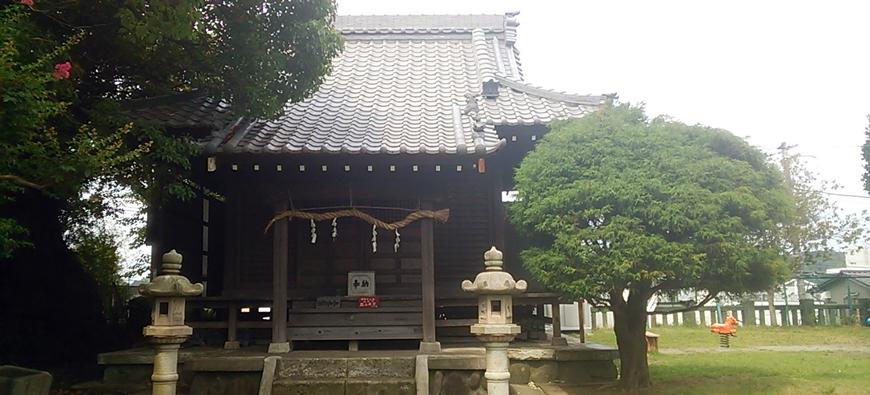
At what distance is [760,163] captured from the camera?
9.09 meters

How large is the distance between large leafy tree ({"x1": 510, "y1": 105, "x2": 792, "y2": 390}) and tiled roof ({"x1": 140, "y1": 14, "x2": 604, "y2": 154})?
144cm

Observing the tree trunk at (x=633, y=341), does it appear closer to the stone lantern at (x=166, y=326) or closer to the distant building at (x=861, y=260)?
the stone lantern at (x=166, y=326)

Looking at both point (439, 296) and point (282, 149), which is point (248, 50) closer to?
point (282, 149)

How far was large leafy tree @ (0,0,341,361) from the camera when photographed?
6.54 m

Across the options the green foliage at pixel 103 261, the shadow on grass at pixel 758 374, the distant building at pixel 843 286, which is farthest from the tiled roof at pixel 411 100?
the distant building at pixel 843 286

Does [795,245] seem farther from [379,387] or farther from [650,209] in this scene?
[379,387]

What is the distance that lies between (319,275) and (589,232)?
5.10 meters

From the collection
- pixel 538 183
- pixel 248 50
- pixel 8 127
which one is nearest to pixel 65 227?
pixel 248 50

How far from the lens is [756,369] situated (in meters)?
11.0

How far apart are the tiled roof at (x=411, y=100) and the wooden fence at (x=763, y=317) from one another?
471 inches

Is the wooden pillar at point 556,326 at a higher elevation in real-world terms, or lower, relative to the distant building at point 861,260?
lower

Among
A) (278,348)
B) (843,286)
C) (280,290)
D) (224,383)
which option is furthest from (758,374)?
(843,286)

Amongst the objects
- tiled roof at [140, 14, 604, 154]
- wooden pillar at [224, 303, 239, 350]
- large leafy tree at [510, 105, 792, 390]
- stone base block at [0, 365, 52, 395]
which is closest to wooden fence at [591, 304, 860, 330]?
tiled roof at [140, 14, 604, 154]

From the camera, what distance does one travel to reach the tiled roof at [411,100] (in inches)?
402
